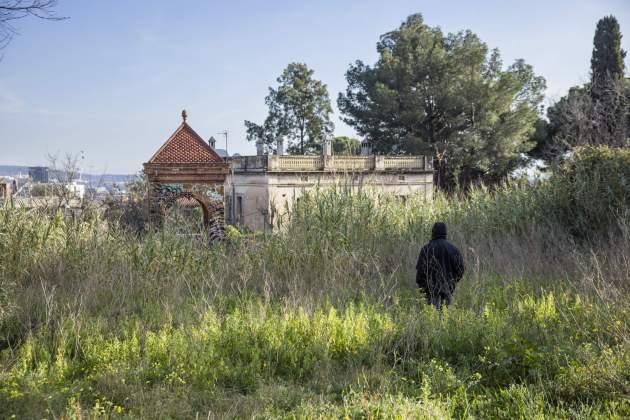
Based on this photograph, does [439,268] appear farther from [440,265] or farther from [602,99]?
[602,99]

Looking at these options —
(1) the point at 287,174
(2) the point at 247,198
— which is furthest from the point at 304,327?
(2) the point at 247,198

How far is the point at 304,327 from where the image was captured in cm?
605

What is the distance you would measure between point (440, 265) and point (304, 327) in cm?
190

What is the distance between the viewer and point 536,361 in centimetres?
515

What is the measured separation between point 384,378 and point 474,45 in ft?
105

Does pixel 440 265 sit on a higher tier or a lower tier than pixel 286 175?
lower

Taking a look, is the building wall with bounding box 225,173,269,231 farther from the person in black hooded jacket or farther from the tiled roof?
the person in black hooded jacket

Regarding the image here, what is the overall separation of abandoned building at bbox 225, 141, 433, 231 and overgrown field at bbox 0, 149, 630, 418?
52.8 feet

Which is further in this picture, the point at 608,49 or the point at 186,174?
the point at 608,49

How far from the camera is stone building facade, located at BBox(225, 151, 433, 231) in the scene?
1052 inches

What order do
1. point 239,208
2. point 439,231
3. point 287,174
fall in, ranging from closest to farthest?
point 439,231 < point 287,174 < point 239,208

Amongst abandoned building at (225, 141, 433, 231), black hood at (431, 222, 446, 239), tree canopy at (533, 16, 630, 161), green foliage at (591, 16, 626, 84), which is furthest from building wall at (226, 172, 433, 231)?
black hood at (431, 222, 446, 239)

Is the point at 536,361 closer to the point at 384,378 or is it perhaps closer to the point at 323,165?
the point at 384,378

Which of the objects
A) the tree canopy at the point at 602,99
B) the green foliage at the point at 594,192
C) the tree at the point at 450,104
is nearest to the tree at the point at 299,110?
the tree at the point at 450,104
